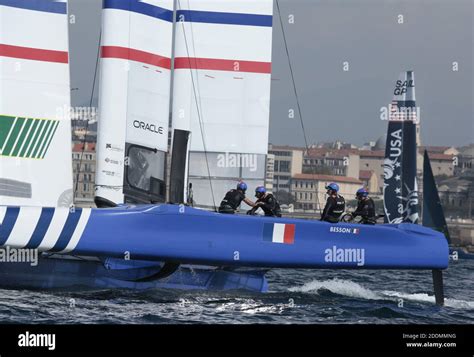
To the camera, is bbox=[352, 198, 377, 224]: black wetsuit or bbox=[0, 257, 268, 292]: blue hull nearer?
bbox=[0, 257, 268, 292]: blue hull

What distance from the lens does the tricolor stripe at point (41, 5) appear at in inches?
430

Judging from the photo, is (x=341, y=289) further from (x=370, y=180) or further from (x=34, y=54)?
(x=370, y=180)

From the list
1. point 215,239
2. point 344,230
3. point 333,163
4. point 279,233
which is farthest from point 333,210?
point 333,163

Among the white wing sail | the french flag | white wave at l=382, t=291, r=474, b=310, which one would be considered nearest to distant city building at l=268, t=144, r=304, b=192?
white wave at l=382, t=291, r=474, b=310

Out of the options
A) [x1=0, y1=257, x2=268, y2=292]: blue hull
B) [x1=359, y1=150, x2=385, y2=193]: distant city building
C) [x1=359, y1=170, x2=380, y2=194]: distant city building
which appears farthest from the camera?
[x1=359, y1=150, x2=385, y2=193]: distant city building

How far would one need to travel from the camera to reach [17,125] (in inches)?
427

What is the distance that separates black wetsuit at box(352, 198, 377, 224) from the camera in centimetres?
1155

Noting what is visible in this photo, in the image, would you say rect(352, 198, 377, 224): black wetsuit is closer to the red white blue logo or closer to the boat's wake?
the red white blue logo

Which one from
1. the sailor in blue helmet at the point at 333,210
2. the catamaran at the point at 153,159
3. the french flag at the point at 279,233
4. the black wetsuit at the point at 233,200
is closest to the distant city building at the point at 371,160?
the catamaran at the point at 153,159

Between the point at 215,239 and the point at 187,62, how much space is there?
9.51 feet

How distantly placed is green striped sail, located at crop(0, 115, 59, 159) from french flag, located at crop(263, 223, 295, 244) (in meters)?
2.59

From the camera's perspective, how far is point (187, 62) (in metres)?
12.4

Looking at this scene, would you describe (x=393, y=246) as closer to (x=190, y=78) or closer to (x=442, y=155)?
(x=190, y=78)
